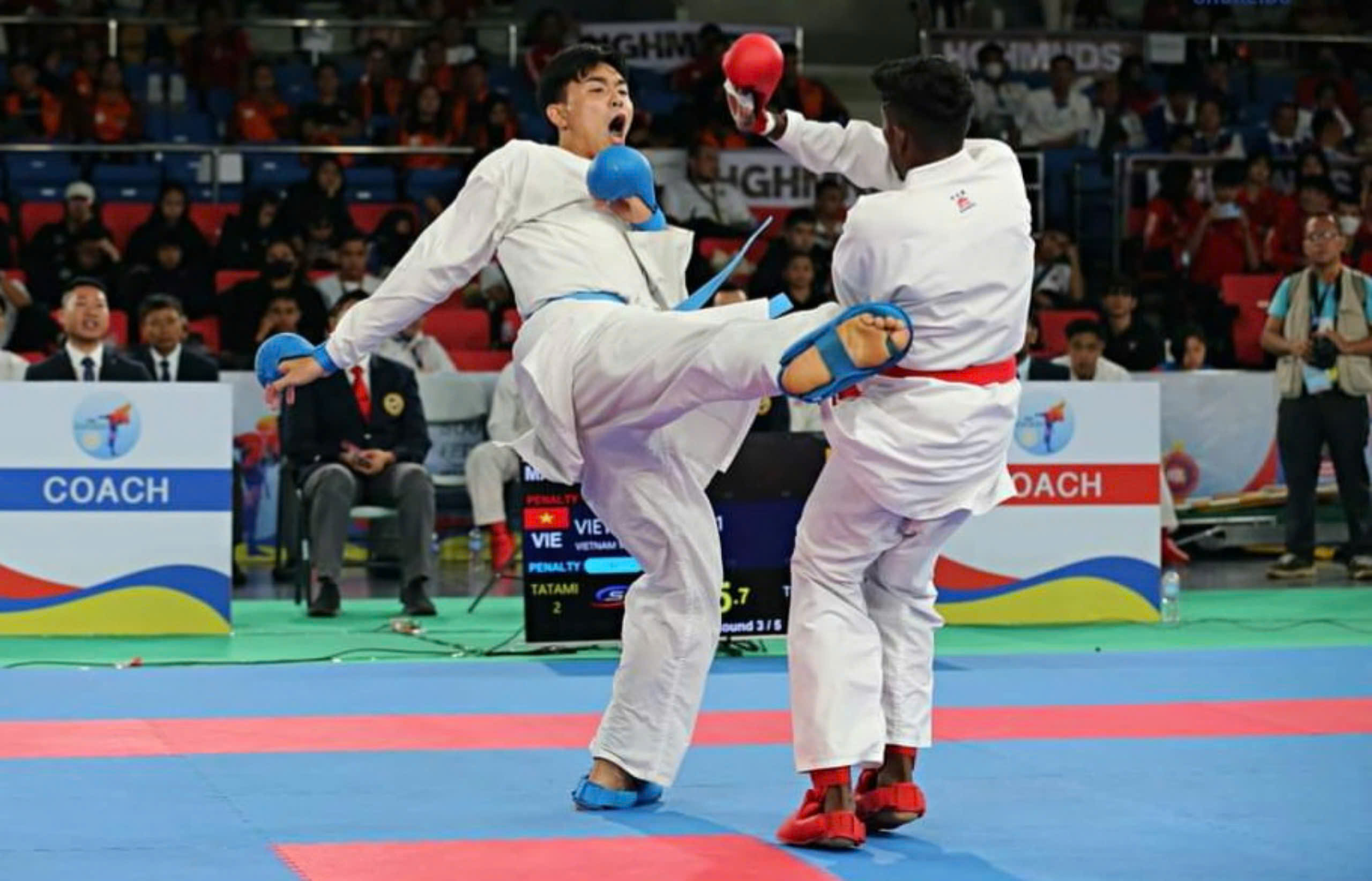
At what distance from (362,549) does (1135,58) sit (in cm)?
960

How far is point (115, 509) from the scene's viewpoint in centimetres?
979

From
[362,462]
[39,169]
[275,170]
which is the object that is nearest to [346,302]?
[362,462]

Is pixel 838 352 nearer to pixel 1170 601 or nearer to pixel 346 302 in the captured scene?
pixel 1170 601

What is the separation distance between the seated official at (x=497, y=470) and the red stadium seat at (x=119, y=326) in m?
2.94

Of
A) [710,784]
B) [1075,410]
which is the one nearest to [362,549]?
[1075,410]

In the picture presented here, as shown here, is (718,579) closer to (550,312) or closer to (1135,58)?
(550,312)

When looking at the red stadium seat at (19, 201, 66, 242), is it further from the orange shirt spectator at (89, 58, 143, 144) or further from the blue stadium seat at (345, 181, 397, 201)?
the blue stadium seat at (345, 181, 397, 201)

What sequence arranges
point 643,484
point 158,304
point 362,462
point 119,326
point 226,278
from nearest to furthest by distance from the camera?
point 643,484
point 362,462
point 158,304
point 119,326
point 226,278

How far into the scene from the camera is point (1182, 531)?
1332cm

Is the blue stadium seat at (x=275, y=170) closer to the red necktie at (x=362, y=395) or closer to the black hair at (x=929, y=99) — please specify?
the red necktie at (x=362, y=395)

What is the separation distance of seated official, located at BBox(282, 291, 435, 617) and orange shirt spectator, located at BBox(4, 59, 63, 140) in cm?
653

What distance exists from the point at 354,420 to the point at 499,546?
1.35 m

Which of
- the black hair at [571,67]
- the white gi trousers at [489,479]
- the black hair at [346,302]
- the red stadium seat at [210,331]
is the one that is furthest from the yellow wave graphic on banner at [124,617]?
the red stadium seat at [210,331]

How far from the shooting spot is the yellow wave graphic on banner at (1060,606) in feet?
34.3
